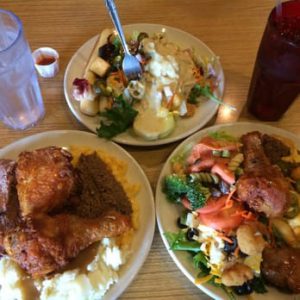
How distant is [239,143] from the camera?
166 centimetres

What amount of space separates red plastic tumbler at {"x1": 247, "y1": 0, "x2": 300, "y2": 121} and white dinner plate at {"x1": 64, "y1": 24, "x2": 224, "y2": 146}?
0.72ft

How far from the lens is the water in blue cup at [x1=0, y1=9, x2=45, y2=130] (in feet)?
5.18

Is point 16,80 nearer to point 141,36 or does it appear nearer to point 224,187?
point 141,36

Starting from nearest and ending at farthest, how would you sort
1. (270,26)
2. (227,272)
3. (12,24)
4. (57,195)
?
(227,272) → (57,195) → (270,26) → (12,24)

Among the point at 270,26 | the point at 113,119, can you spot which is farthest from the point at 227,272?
the point at 270,26

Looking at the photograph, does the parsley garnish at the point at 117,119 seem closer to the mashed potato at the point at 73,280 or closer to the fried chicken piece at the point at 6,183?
the fried chicken piece at the point at 6,183

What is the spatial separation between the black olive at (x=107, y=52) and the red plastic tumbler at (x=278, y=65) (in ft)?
2.46

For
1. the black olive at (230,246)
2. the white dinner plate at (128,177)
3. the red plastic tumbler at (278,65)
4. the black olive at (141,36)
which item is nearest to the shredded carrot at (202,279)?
the black olive at (230,246)

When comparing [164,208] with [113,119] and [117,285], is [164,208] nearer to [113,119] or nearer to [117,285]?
[117,285]

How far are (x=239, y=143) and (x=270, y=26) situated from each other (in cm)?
51

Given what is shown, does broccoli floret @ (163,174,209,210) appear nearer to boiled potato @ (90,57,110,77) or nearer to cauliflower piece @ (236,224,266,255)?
cauliflower piece @ (236,224,266,255)

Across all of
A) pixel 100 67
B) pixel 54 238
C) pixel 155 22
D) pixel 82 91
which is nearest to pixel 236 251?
pixel 54 238

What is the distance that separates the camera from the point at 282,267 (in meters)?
1.30

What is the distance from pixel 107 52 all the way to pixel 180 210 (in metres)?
0.96
